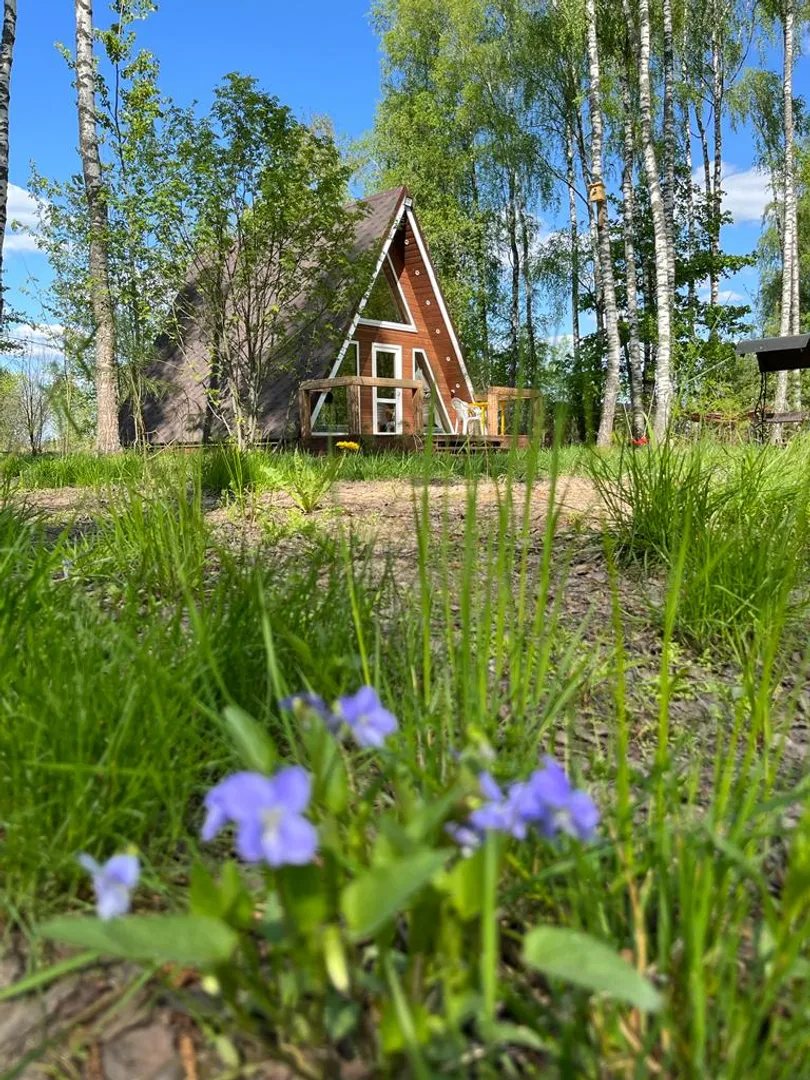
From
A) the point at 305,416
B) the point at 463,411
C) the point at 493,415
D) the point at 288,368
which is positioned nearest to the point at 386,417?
the point at 463,411

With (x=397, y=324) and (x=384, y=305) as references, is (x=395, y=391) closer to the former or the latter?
(x=397, y=324)

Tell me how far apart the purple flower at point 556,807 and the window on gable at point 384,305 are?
14.1m

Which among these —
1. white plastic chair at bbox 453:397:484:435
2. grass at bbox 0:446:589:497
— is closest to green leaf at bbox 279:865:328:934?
grass at bbox 0:446:589:497

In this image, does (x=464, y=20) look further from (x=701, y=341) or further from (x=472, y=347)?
(x=701, y=341)

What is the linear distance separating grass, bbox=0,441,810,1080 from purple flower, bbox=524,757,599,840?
9cm

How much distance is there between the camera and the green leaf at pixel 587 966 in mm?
445

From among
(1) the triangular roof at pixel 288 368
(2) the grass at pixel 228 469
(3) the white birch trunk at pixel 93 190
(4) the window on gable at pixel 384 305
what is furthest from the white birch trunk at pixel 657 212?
(3) the white birch trunk at pixel 93 190

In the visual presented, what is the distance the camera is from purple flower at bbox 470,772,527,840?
0.49m

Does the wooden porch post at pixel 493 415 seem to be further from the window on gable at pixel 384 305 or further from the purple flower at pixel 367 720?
the purple flower at pixel 367 720

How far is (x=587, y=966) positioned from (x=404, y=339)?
15.3 metres

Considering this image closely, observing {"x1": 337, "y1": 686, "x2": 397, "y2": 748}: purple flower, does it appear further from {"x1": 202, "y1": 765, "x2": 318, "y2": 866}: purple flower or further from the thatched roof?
the thatched roof

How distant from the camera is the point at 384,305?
1455 centimetres

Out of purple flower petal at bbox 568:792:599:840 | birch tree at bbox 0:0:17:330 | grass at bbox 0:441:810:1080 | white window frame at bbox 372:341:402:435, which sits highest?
birch tree at bbox 0:0:17:330

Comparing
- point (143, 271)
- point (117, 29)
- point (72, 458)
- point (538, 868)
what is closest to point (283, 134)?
point (143, 271)
